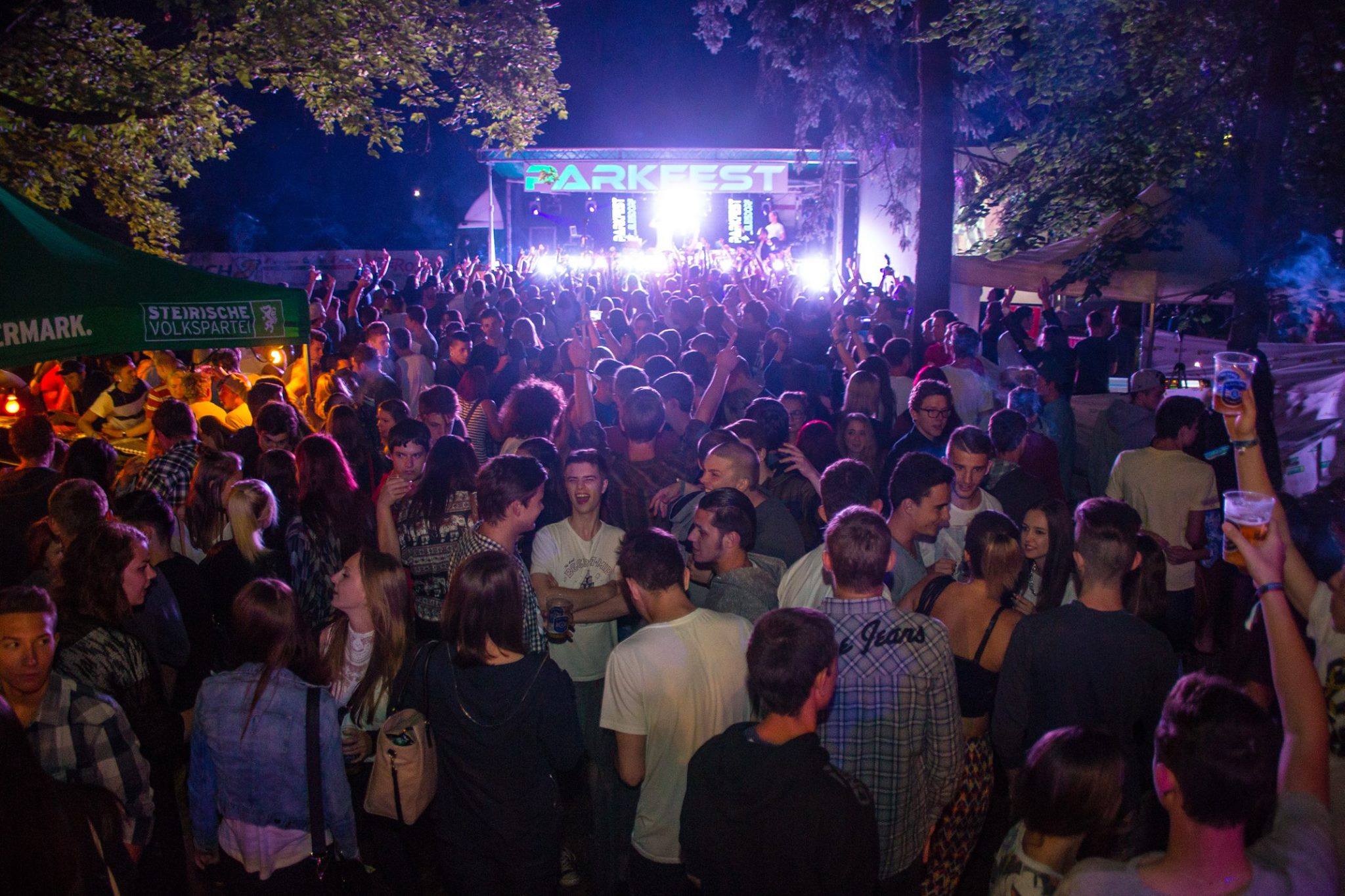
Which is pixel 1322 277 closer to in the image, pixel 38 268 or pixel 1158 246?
pixel 1158 246

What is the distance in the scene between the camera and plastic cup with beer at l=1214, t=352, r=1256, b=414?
2.76 meters

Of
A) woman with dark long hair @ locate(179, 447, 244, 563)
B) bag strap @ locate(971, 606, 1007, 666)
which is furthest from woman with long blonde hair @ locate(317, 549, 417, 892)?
bag strap @ locate(971, 606, 1007, 666)

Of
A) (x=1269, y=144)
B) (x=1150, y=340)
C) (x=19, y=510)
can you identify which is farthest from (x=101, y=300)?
(x=1150, y=340)

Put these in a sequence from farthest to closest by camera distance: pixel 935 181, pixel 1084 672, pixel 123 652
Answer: pixel 935 181, pixel 123 652, pixel 1084 672

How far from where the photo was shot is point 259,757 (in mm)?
2920

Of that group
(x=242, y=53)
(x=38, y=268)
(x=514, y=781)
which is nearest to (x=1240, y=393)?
(x=514, y=781)

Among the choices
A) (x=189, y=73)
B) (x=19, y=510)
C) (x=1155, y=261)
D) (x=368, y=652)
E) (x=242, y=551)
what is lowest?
(x=368, y=652)

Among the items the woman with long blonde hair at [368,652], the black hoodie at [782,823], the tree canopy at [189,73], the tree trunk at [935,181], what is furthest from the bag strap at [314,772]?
the tree trunk at [935,181]

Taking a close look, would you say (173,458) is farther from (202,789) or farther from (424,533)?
(202,789)

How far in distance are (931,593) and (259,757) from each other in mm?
2432

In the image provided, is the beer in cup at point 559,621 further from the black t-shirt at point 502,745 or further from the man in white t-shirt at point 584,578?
the black t-shirt at point 502,745

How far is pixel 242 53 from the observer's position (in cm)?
962

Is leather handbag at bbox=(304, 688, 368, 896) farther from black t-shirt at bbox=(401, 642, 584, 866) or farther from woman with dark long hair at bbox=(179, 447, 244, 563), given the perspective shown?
woman with dark long hair at bbox=(179, 447, 244, 563)

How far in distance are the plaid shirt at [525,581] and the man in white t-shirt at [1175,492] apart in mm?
3213
